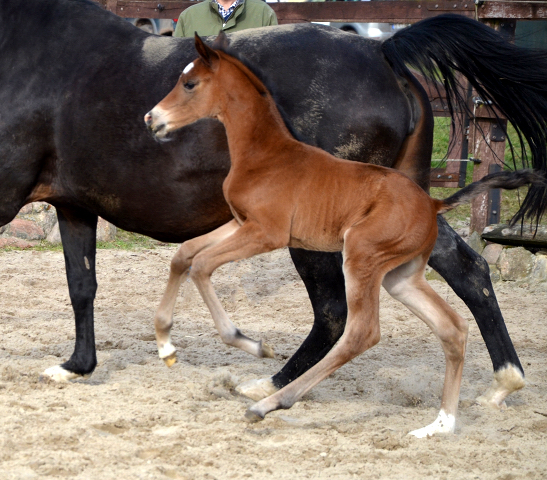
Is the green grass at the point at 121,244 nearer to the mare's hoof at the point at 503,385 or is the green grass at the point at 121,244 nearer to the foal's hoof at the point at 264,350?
the foal's hoof at the point at 264,350

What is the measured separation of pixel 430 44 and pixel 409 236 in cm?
109

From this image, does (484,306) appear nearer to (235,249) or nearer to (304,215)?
(304,215)

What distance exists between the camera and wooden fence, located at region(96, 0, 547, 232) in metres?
6.46

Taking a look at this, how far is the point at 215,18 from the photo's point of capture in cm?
540

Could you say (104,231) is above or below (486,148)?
below

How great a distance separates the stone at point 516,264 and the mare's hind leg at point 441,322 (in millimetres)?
3295

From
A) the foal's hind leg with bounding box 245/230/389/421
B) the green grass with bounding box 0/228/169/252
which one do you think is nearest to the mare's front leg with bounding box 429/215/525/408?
the foal's hind leg with bounding box 245/230/389/421

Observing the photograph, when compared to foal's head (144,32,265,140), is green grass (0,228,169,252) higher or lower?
lower

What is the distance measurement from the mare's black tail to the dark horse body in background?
Result: 13mm

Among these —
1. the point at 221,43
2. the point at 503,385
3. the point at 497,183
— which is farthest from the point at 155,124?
the point at 503,385

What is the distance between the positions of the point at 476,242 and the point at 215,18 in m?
3.07

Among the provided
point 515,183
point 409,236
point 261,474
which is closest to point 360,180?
point 409,236

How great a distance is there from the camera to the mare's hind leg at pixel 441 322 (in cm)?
312

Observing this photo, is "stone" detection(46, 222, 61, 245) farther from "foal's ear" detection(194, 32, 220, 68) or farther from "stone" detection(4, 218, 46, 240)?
"foal's ear" detection(194, 32, 220, 68)
